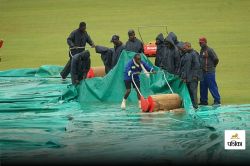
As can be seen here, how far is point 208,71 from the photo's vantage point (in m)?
17.8

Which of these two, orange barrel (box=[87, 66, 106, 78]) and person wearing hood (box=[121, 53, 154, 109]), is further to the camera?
orange barrel (box=[87, 66, 106, 78])

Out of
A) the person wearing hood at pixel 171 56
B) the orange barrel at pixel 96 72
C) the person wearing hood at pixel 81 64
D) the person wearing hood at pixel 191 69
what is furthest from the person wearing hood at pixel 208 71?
the orange barrel at pixel 96 72

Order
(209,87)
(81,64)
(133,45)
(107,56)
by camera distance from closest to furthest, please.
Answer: (209,87) → (133,45) → (81,64) → (107,56)

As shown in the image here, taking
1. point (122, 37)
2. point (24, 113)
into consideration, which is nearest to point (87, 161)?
point (24, 113)

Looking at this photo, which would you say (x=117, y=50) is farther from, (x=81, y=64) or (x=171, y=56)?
(x=171, y=56)

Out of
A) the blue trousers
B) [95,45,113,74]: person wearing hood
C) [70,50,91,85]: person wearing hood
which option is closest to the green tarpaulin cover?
the blue trousers

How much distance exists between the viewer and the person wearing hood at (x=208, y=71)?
17703 millimetres

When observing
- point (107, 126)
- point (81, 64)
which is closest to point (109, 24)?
point (81, 64)

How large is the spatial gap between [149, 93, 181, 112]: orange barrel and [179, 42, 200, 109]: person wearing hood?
356mm

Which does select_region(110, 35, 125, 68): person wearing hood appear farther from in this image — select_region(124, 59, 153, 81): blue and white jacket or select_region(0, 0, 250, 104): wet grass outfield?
select_region(0, 0, 250, 104): wet grass outfield

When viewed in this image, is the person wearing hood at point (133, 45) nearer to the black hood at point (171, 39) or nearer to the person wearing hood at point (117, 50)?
the person wearing hood at point (117, 50)

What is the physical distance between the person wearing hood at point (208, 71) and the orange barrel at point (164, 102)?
3.05 feet

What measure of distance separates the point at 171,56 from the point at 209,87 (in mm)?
1214

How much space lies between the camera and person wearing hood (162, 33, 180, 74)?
18.3m
